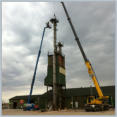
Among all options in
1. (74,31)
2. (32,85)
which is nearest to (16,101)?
(32,85)

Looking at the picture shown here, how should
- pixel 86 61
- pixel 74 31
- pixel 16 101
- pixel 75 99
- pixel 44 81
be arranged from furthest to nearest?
pixel 16 101 < pixel 75 99 < pixel 44 81 < pixel 74 31 < pixel 86 61

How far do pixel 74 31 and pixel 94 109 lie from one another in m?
15.5

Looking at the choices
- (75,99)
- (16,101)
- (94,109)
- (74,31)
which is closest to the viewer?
(94,109)

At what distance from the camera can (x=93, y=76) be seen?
32031 mm

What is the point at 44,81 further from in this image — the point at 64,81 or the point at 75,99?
the point at 75,99

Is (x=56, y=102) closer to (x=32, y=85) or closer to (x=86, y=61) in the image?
(x=32, y=85)

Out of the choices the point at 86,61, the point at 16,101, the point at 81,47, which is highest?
the point at 81,47

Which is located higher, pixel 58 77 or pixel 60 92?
pixel 58 77

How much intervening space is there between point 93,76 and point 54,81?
12535 millimetres

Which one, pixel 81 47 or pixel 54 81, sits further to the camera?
pixel 54 81

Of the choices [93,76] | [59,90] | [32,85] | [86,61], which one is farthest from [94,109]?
[32,85]

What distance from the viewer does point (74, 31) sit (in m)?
37.1

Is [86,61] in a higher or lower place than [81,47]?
lower

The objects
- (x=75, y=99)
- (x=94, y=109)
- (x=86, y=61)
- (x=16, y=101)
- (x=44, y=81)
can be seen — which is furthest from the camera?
(x=16, y=101)
